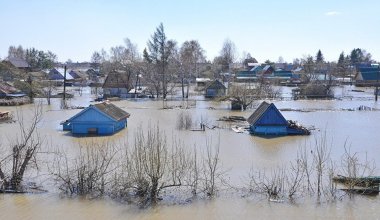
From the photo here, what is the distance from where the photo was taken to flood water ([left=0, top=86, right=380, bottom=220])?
10.9m

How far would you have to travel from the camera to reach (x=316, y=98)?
47719 mm

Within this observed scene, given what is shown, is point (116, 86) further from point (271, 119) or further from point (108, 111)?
point (271, 119)

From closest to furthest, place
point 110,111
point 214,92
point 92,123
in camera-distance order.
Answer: point 92,123
point 110,111
point 214,92

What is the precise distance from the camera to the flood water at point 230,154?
1088cm

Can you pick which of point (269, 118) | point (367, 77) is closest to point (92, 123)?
point (269, 118)

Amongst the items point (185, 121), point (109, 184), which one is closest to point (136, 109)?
point (185, 121)

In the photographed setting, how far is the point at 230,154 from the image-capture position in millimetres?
18047

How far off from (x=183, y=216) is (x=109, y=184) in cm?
292

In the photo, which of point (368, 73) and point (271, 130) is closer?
point (271, 130)

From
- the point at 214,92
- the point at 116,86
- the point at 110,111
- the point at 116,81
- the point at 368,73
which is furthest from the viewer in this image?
the point at 368,73

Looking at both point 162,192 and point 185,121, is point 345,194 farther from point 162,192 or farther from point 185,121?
point 185,121

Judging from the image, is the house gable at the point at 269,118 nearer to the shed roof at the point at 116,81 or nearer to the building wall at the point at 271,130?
the building wall at the point at 271,130

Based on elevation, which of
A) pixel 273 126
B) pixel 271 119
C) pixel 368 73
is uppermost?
pixel 368 73

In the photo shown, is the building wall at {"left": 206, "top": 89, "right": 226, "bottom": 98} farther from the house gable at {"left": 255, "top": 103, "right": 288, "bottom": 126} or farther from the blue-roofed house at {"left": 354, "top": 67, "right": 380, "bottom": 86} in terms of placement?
the blue-roofed house at {"left": 354, "top": 67, "right": 380, "bottom": 86}
